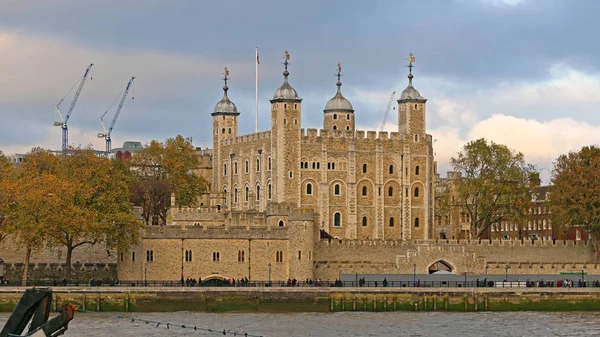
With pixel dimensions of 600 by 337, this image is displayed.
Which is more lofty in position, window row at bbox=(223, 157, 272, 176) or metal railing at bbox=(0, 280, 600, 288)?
window row at bbox=(223, 157, 272, 176)

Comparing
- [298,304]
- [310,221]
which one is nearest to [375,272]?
[310,221]

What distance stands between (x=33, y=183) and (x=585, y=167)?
4293 cm

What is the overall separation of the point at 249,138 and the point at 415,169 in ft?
48.9

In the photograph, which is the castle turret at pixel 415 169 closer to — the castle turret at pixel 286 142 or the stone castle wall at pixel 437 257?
the castle turret at pixel 286 142

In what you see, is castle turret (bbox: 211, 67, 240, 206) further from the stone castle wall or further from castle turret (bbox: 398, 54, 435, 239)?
the stone castle wall

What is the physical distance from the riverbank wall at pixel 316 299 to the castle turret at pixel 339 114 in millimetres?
42516

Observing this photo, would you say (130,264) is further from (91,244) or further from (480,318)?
(480,318)

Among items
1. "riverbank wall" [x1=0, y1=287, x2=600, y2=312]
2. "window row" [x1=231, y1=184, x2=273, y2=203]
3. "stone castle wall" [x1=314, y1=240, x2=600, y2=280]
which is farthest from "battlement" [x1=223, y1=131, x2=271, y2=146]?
"riverbank wall" [x1=0, y1=287, x2=600, y2=312]

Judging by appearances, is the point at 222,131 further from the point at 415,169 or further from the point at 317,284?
the point at 317,284

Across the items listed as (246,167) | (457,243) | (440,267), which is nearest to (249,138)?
(246,167)

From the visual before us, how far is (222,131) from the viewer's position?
138375 millimetres

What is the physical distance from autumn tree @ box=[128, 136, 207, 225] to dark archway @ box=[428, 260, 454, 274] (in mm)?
23179

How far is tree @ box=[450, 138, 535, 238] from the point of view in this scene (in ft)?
398

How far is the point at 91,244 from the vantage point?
345 ft
